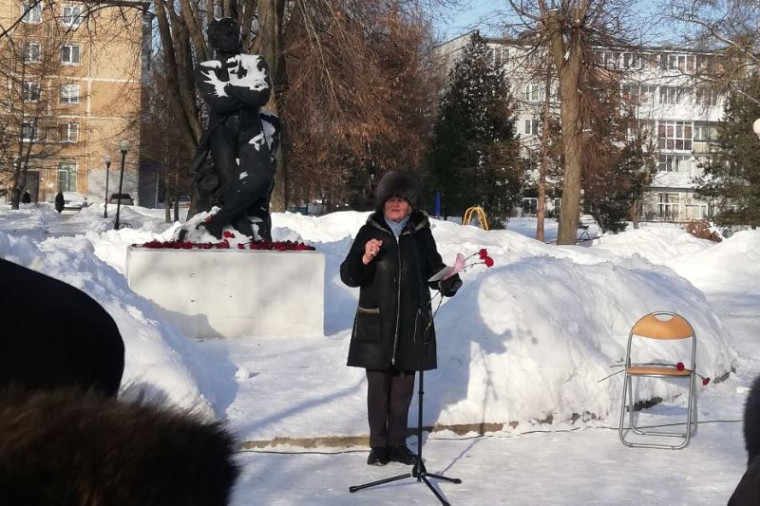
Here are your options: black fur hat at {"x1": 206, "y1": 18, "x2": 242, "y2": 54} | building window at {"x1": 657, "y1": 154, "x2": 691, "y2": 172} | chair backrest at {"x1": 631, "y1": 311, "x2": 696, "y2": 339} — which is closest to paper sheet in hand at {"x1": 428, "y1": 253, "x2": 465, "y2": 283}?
chair backrest at {"x1": 631, "y1": 311, "x2": 696, "y2": 339}

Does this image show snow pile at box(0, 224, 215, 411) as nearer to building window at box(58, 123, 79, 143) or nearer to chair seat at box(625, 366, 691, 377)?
chair seat at box(625, 366, 691, 377)

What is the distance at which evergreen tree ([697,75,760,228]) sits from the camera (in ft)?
159

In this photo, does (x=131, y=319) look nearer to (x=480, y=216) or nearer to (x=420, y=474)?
(x=420, y=474)

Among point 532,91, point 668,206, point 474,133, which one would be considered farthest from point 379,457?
point 668,206

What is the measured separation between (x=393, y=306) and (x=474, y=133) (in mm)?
49619

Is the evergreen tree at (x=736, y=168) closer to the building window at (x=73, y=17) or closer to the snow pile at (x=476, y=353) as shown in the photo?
the building window at (x=73, y=17)

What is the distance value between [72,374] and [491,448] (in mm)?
6278

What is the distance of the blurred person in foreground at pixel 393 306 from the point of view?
7.00 m

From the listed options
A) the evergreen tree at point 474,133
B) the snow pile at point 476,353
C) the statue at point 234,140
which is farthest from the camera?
the evergreen tree at point 474,133

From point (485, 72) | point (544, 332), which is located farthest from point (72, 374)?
point (485, 72)

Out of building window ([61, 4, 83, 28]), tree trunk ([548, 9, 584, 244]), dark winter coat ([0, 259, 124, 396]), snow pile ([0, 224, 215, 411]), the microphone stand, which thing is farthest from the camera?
tree trunk ([548, 9, 584, 244])

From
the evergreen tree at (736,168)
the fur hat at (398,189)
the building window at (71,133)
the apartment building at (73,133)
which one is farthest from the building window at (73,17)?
the building window at (71,133)

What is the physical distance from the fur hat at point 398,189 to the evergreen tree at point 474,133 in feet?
156

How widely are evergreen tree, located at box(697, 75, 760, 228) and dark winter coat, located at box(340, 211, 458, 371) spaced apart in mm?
41414
